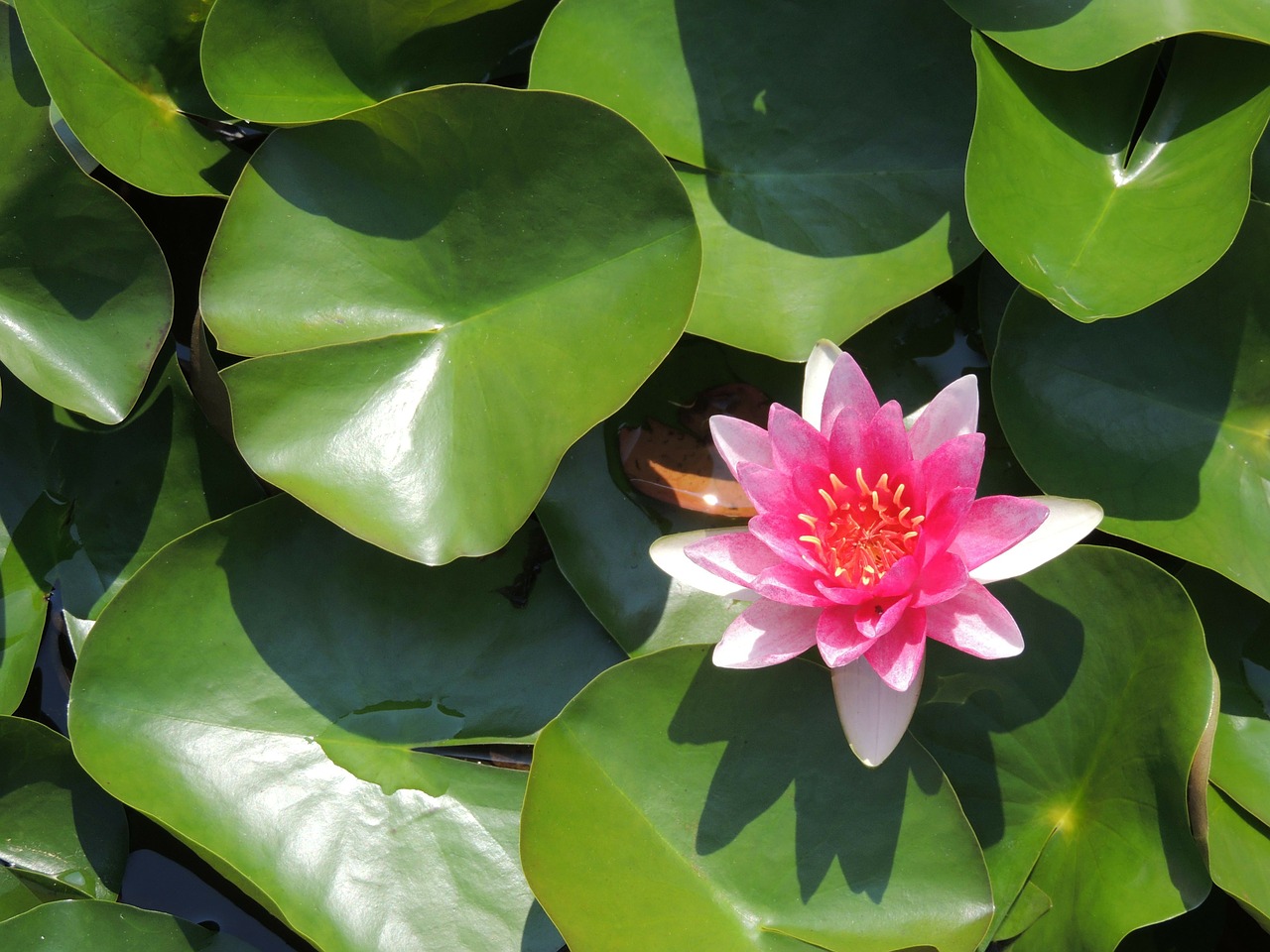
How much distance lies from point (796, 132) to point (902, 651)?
3.37ft

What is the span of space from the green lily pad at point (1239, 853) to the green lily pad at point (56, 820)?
226cm

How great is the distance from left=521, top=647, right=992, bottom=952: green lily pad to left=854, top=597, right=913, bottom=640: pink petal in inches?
9.9

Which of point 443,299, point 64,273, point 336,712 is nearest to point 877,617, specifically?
point 443,299

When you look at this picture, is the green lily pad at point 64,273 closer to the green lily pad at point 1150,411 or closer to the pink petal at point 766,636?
the pink petal at point 766,636

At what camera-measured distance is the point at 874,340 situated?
6.38 ft

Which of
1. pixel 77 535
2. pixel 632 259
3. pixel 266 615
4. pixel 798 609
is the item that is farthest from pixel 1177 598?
pixel 77 535

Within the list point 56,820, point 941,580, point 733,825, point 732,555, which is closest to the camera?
point 941,580

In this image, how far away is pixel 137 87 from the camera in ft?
6.48

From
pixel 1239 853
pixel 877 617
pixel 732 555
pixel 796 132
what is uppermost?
pixel 796 132

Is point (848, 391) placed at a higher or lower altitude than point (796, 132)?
lower

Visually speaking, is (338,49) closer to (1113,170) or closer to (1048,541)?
(1113,170)

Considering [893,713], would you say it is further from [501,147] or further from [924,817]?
[501,147]

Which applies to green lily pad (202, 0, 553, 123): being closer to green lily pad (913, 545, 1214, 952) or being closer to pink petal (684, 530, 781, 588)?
pink petal (684, 530, 781, 588)

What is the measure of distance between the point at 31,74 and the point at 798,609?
73.3 inches
